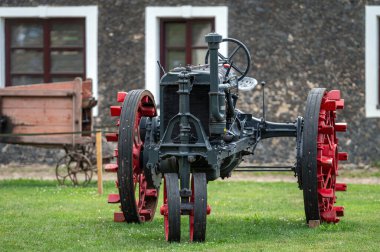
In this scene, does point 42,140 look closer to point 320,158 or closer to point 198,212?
point 320,158

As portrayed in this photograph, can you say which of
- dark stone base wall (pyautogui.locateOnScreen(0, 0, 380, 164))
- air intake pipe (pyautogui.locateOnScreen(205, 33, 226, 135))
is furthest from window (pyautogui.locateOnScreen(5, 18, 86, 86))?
air intake pipe (pyautogui.locateOnScreen(205, 33, 226, 135))

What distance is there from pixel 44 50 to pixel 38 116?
420 cm

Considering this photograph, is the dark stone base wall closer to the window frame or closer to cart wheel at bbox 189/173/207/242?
the window frame

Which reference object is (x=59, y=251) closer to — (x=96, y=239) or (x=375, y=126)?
(x=96, y=239)

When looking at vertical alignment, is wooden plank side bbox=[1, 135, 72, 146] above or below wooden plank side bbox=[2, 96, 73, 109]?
below

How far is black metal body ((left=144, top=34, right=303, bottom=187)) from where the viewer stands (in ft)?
39.3

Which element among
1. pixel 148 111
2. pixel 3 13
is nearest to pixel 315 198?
pixel 148 111

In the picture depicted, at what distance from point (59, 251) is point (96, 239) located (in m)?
0.97

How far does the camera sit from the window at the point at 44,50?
2350 centimetres

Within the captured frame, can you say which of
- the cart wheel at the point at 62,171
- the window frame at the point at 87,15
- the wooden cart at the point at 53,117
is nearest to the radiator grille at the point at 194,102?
the wooden cart at the point at 53,117

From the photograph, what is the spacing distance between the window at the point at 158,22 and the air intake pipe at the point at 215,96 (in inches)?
412

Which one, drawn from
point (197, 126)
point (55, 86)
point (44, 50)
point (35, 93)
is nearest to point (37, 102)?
point (35, 93)

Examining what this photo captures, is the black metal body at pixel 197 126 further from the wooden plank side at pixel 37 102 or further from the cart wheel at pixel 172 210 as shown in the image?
the wooden plank side at pixel 37 102

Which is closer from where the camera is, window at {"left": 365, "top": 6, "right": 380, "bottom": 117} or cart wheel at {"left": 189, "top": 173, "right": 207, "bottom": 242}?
cart wheel at {"left": 189, "top": 173, "right": 207, "bottom": 242}
